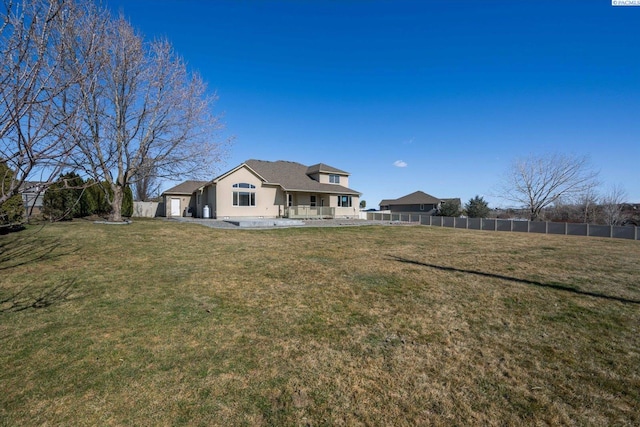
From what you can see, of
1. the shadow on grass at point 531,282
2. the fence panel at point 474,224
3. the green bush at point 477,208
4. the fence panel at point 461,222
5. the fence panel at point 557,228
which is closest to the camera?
the shadow on grass at point 531,282

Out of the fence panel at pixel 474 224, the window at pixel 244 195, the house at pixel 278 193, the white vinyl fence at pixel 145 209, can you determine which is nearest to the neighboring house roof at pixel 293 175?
the house at pixel 278 193

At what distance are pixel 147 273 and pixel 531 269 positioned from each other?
9729 mm

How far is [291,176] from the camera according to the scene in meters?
28.1

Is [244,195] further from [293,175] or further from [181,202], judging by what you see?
[181,202]

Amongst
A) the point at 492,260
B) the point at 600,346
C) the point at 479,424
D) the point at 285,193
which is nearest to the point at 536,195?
the point at 285,193

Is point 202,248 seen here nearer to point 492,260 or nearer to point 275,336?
point 275,336

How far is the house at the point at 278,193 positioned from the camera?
2150cm

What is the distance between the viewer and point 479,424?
2244 mm

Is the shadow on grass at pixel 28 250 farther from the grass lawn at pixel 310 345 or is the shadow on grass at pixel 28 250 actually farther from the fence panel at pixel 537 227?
the fence panel at pixel 537 227

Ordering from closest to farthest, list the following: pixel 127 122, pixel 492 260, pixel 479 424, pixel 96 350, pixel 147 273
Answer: pixel 479 424 < pixel 96 350 < pixel 147 273 < pixel 492 260 < pixel 127 122

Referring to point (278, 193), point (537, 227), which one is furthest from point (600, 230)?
point (278, 193)

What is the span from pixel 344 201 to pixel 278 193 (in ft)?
26.9

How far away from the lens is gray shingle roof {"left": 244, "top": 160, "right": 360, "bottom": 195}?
25.5 m

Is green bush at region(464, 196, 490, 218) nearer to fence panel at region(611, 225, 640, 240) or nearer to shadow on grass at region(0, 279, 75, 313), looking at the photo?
fence panel at region(611, 225, 640, 240)
